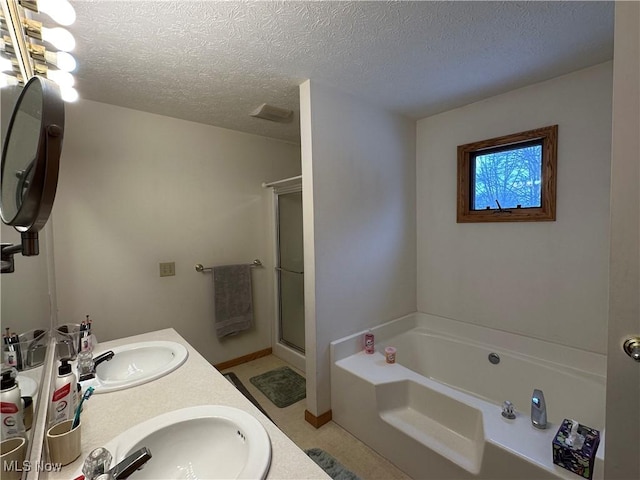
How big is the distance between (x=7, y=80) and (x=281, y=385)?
7.98 feet

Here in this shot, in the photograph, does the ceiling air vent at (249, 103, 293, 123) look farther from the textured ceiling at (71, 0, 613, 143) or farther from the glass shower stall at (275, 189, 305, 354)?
the glass shower stall at (275, 189, 305, 354)

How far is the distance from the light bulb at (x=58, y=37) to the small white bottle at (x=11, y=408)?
47.1 inches

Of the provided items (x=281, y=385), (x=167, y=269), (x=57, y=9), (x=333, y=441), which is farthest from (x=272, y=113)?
(x=333, y=441)

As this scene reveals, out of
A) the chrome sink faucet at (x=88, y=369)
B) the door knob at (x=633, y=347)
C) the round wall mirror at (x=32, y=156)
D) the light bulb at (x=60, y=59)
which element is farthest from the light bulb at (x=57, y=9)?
the door knob at (x=633, y=347)

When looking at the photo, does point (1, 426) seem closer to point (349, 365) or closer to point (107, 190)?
point (349, 365)

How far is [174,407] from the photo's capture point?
91 cm

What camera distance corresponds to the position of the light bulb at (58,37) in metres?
1.07

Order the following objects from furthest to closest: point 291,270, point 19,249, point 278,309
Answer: point 278,309 → point 291,270 → point 19,249

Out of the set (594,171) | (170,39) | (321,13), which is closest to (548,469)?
(594,171)

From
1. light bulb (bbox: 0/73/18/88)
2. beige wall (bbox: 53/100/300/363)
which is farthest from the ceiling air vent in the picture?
light bulb (bbox: 0/73/18/88)

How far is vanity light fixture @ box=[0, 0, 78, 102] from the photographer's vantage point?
33.2 inches

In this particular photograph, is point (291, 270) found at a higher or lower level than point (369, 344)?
higher

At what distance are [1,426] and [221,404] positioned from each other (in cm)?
49

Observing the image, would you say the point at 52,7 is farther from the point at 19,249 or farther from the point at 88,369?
the point at 88,369
